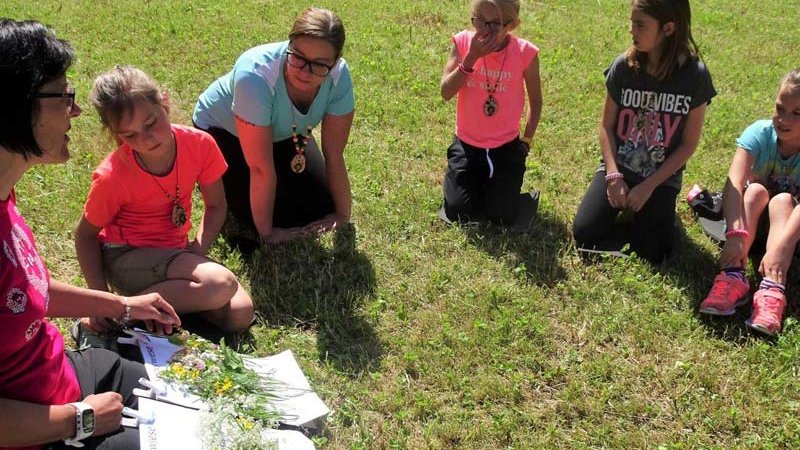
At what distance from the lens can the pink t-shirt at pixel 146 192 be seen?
11.2 ft

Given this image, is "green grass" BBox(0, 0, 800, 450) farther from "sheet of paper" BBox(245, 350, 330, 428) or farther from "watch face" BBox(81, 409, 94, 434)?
"watch face" BBox(81, 409, 94, 434)

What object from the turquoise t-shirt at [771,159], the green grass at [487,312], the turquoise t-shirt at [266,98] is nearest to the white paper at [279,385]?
the green grass at [487,312]

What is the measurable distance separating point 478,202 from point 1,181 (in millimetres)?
2978

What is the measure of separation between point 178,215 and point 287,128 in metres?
0.88

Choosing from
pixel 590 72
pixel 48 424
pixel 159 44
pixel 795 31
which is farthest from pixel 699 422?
pixel 795 31

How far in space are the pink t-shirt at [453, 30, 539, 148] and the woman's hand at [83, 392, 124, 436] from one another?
2.88 meters

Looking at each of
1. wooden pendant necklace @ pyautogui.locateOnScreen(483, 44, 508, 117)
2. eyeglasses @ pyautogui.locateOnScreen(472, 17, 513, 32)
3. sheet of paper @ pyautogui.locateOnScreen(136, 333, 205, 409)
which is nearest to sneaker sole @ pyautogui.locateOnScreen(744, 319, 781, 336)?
wooden pendant necklace @ pyautogui.locateOnScreen(483, 44, 508, 117)

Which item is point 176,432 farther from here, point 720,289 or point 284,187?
point 720,289

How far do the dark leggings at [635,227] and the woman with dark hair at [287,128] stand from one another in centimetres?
137

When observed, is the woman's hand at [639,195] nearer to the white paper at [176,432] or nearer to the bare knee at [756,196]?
the bare knee at [756,196]

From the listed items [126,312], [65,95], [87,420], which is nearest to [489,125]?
[126,312]

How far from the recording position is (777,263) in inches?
157

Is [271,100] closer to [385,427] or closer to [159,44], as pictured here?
[385,427]

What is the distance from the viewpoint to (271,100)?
4.02m
